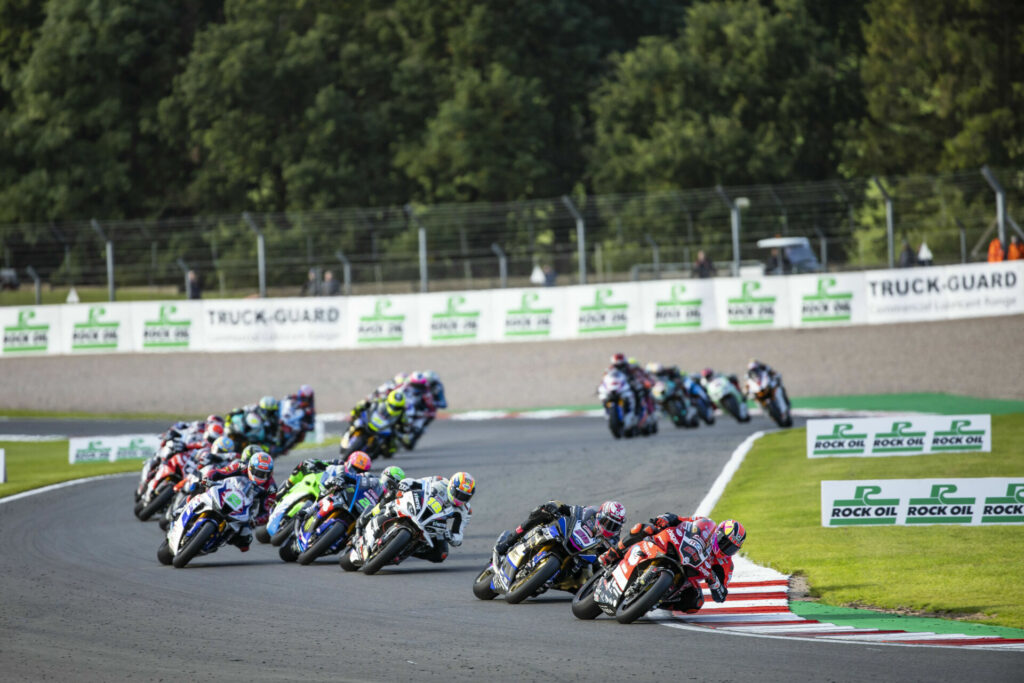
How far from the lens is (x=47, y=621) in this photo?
1077cm

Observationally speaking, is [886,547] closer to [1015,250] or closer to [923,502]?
[923,502]

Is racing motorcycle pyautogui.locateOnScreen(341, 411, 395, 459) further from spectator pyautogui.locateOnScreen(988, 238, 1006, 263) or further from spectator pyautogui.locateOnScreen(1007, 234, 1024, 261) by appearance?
spectator pyautogui.locateOnScreen(1007, 234, 1024, 261)

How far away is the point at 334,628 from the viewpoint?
10.1 metres

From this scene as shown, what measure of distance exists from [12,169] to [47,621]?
45.7m

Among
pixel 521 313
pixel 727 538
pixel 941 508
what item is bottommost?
pixel 941 508

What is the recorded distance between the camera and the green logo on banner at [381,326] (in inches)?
1361

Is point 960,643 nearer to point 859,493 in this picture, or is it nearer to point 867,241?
point 859,493

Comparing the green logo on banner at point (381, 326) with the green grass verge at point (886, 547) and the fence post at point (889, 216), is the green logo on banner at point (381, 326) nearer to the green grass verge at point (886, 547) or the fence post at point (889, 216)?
the fence post at point (889, 216)

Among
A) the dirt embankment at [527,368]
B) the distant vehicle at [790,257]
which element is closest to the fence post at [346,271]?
the dirt embankment at [527,368]

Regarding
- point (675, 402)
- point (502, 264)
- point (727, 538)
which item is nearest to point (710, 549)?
point (727, 538)

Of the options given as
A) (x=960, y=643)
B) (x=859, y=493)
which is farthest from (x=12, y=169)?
(x=960, y=643)

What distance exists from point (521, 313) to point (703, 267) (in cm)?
477

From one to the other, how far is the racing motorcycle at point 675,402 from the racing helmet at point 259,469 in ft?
38.0

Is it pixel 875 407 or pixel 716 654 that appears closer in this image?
pixel 716 654
